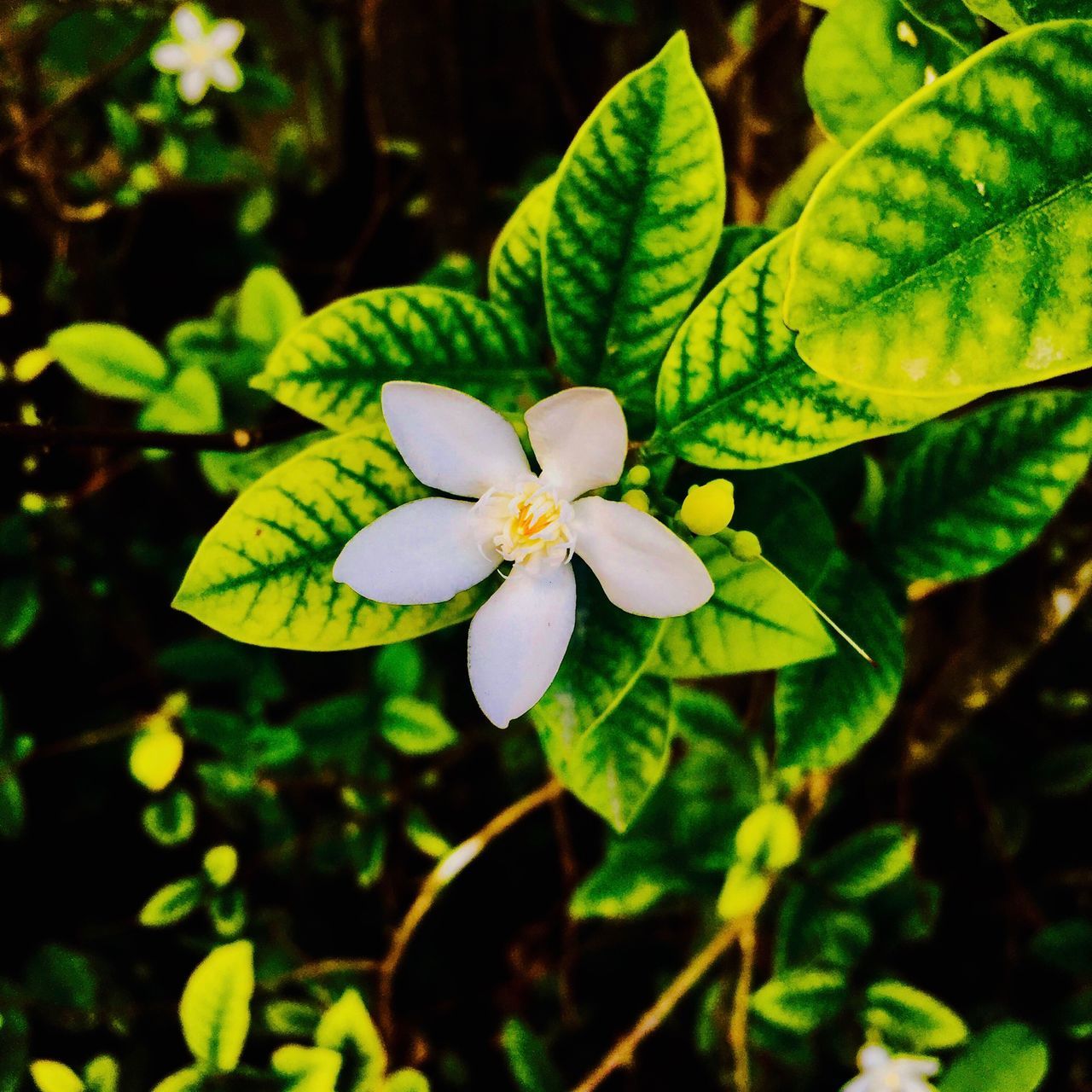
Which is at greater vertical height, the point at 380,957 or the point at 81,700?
the point at 81,700

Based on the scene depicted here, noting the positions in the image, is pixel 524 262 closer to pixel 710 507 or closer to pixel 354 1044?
pixel 710 507

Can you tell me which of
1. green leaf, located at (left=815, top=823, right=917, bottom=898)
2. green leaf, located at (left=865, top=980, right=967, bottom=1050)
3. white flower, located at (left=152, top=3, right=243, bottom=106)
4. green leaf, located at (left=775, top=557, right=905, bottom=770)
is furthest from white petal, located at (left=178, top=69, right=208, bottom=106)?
green leaf, located at (left=865, top=980, right=967, bottom=1050)

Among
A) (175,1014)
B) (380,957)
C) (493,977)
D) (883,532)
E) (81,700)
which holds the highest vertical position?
(883,532)

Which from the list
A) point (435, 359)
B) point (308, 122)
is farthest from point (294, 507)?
point (308, 122)

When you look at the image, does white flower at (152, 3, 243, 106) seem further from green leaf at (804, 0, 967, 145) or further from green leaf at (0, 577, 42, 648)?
green leaf at (804, 0, 967, 145)

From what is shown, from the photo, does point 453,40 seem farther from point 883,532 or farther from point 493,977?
point 493,977

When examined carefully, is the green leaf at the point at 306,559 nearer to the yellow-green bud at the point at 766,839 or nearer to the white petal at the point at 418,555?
the white petal at the point at 418,555

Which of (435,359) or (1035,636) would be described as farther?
(1035,636)
